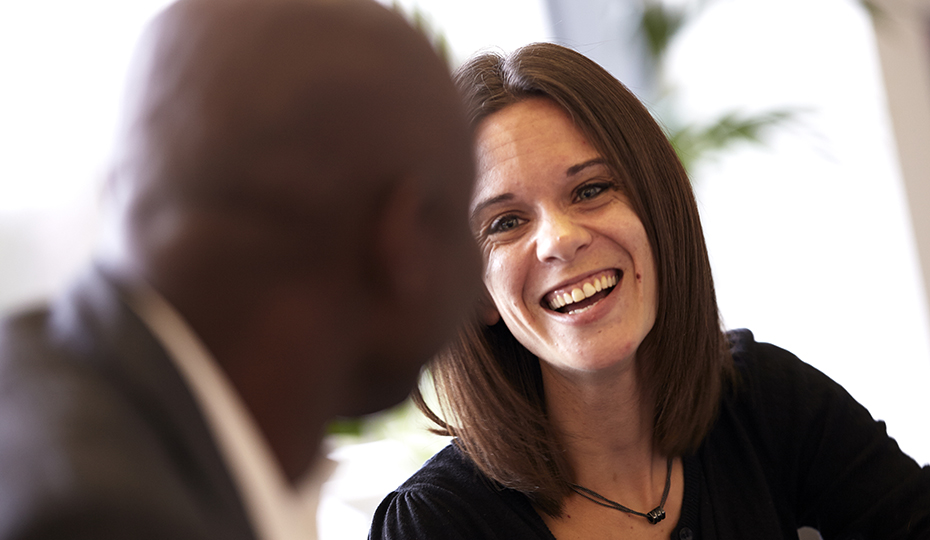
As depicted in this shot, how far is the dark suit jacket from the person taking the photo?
372 millimetres

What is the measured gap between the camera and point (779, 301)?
2.85 metres

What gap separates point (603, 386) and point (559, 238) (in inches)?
11.7

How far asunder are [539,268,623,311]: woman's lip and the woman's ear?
0.46 feet

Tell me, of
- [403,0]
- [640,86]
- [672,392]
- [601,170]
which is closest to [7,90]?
[403,0]

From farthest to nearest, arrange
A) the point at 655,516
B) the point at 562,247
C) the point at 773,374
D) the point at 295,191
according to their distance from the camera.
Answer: the point at 773,374, the point at 655,516, the point at 562,247, the point at 295,191

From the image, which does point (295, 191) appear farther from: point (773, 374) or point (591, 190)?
point (773, 374)

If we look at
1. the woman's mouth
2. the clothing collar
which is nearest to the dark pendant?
the woman's mouth

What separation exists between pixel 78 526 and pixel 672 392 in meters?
1.23

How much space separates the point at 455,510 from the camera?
1339mm

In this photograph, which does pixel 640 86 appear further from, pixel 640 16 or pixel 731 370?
pixel 731 370

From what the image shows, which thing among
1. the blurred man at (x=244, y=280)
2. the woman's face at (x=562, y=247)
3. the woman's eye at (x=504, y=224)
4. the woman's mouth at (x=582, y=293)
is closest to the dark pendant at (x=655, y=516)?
the woman's face at (x=562, y=247)

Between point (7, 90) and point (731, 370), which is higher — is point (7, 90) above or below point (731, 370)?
above

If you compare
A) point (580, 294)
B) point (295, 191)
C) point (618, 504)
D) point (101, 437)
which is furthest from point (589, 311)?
point (101, 437)

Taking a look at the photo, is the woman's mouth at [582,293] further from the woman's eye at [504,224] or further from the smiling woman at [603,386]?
the woman's eye at [504,224]
